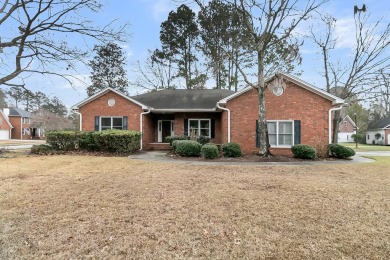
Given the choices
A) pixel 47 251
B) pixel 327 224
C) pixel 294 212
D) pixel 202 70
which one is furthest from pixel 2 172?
pixel 202 70

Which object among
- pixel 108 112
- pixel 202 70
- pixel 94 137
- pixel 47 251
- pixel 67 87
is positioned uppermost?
pixel 202 70

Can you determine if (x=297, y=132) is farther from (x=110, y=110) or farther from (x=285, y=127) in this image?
(x=110, y=110)

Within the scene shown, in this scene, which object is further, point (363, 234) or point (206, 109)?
point (206, 109)

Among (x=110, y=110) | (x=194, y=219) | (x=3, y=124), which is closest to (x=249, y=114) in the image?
(x=110, y=110)

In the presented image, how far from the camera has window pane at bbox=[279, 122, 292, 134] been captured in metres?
14.6

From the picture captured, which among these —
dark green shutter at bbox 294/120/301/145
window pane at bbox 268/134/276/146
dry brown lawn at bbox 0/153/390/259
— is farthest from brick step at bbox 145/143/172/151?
dry brown lawn at bbox 0/153/390/259

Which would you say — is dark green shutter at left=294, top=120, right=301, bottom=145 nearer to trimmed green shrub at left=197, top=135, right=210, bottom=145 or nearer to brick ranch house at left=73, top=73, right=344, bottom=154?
brick ranch house at left=73, top=73, right=344, bottom=154

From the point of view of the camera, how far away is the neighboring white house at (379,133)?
119 ft

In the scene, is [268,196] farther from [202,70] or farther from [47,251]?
[202,70]

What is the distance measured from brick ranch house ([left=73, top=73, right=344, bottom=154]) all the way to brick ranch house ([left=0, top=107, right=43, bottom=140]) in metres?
38.0

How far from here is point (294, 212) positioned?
15.0 ft

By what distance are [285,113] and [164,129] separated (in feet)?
33.1

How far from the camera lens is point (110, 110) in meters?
17.7

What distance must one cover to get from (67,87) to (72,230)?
12541 mm
